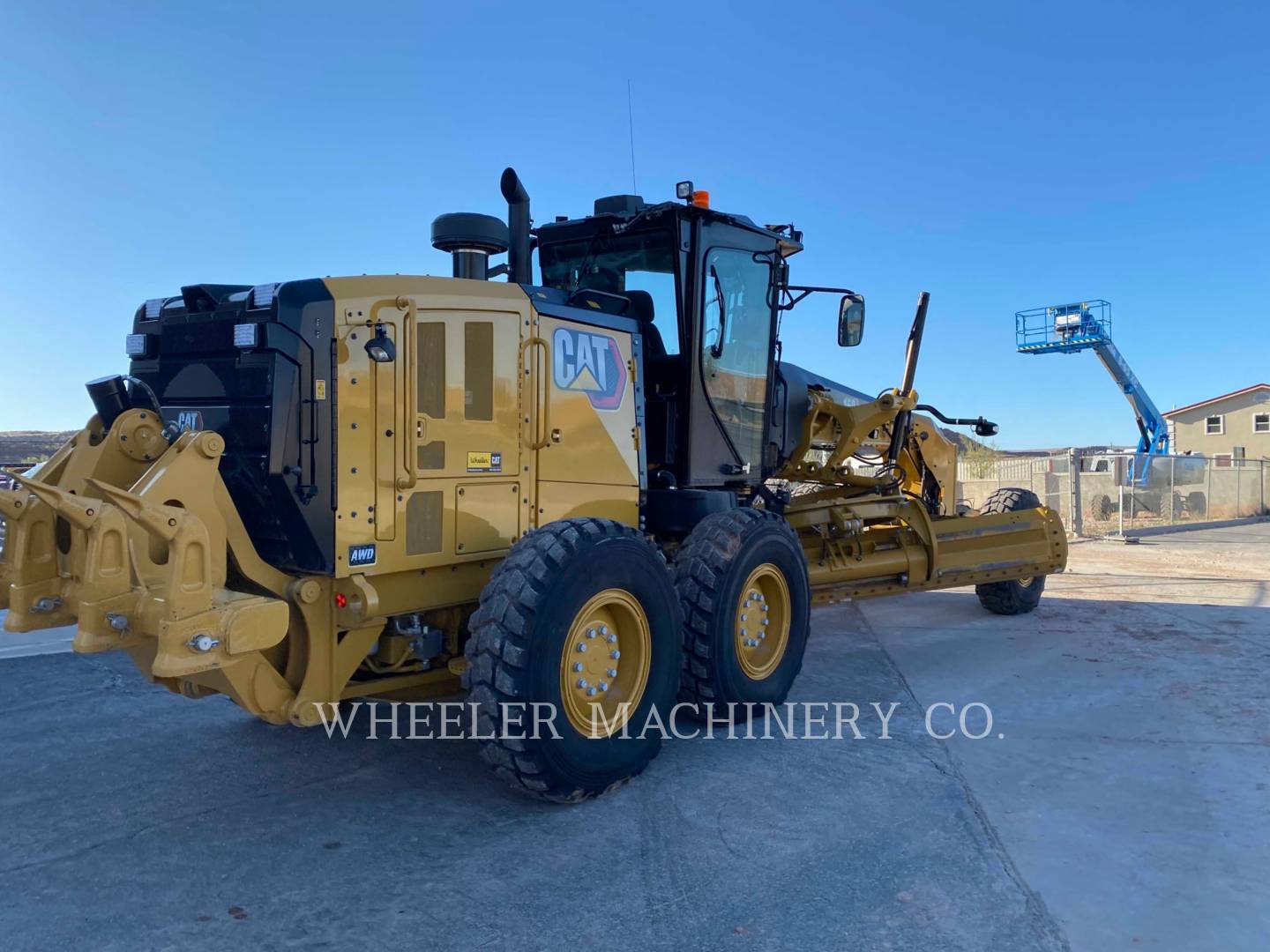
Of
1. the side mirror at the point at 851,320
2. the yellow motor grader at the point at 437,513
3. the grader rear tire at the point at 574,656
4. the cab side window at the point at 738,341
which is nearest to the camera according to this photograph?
the yellow motor grader at the point at 437,513

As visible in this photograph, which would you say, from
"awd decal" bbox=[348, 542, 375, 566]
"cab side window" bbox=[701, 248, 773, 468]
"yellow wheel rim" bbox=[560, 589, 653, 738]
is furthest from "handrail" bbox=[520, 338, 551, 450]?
"cab side window" bbox=[701, 248, 773, 468]

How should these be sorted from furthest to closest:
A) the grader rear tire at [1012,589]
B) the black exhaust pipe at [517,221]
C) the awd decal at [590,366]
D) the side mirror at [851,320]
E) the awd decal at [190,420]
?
the grader rear tire at [1012,589]
the side mirror at [851,320]
the black exhaust pipe at [517,221]
the awd decal at [590,366]
the awd decal at [190,420]

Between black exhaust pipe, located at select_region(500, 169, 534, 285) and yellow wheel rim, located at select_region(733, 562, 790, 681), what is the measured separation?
2231 millimetres

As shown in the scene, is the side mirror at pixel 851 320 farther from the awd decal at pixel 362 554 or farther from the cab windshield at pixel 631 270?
the awd decal at pixel 362 554

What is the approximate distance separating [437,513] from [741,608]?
2025mm

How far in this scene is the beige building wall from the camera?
39.2 m

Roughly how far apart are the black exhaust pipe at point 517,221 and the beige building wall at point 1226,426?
4106 centimetres

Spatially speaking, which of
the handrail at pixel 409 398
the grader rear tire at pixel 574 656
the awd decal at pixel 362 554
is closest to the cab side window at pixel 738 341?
the grader rear tire at pixel 574 656

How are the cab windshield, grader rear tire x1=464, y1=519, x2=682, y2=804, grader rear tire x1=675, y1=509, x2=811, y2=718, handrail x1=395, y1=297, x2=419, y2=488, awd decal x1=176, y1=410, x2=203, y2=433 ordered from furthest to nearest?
the cab windshield
grader rear tire x1=675, y1=509, x2=811, y2=718
awd decal x1=176, y1=410, x2=203, y2=433
handrail x1=395, y1=297, x2=419, y2=488
grader rear tire x1=464, y1=519, x2=682, y2=804

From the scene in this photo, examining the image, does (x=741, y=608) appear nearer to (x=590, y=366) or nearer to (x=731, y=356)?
(x=590, y=366)

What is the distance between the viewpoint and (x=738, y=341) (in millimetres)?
6379

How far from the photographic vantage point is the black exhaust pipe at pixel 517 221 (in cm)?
547

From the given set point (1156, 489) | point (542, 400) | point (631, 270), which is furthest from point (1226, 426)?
point (542, 400)

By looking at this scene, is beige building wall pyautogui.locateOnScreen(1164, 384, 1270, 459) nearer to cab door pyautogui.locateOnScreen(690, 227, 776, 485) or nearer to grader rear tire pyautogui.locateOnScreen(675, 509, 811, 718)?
cab door pyautogui.locateOnScreen(690, 227, 776, 485)
